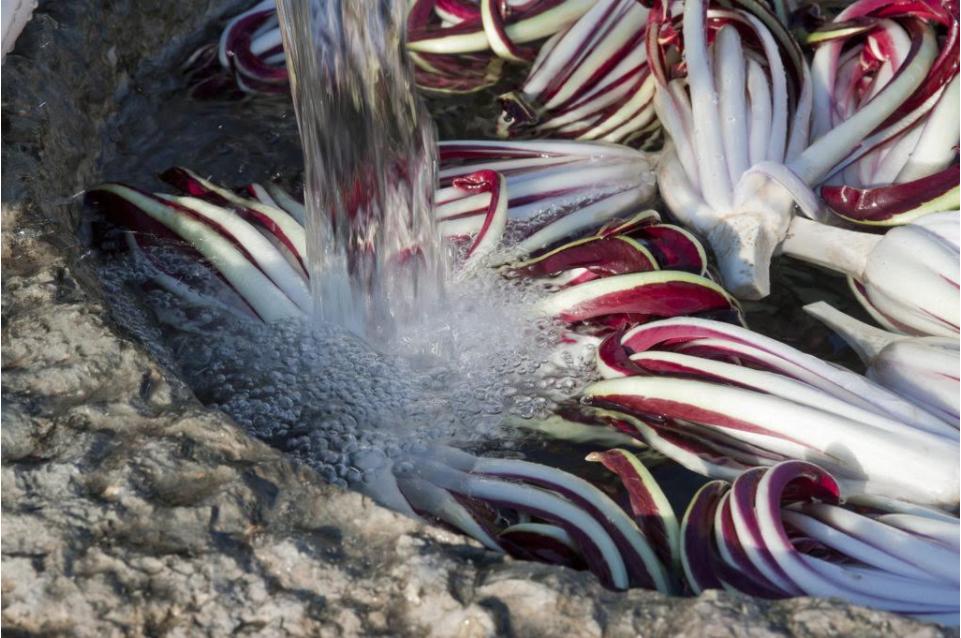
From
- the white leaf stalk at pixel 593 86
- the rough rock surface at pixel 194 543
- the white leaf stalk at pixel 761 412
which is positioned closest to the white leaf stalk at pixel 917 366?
the white leaf stalk at pixel 761 412

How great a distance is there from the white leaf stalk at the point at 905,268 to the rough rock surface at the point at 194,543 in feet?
3.24

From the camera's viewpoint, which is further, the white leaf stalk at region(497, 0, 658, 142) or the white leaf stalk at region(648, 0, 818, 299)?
the white leaf stalk at region(497, 0, 658, 142)

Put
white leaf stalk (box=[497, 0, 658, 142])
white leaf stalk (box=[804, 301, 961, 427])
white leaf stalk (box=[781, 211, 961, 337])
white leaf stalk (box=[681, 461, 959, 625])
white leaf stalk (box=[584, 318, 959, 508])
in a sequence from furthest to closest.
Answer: white leaf stalk (box=[497, 0, 658, 142]), white leaf stalk (box=[781, 211, 961, 337]), white leaf stalk (box=[804, 301, 961, 427]), white leaf stalk (box=[584, 318, 959, 508]), white leaf stalk (box=[681, 461, 959, 625])

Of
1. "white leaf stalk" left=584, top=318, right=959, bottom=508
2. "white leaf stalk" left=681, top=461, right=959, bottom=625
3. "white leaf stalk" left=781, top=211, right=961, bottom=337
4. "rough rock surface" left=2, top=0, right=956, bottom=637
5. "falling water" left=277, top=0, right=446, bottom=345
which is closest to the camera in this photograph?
"rough rock surface" left=2, top=0, right=956, bottom=637

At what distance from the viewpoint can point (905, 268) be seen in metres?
2.31

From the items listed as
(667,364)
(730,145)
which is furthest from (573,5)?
(667,364)

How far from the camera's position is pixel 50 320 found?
6.06ft

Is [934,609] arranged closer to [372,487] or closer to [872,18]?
[372,487]

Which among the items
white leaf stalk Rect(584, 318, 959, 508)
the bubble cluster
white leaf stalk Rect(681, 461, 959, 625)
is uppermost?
the bubble cluster

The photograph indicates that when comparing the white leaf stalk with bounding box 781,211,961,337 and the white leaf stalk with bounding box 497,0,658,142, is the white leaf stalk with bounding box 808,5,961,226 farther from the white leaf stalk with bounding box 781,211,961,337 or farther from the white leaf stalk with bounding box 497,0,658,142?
the white leaf stalk with bounding box 497,0,658,142

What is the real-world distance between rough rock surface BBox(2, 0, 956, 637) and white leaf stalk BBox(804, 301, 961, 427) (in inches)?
30.2

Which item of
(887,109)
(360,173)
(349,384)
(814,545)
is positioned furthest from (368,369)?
(887,109)

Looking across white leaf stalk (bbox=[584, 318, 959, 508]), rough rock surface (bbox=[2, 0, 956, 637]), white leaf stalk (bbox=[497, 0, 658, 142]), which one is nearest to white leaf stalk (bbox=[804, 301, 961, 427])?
white leaf stalk (bbox=[584, 318, 959, 508])

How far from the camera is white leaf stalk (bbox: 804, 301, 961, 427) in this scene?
2082mm
